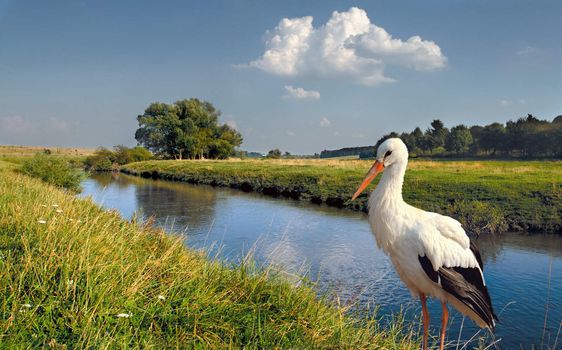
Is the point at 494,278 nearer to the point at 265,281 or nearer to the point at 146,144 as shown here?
the point at 265,281

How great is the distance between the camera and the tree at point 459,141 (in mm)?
86062

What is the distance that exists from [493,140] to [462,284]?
8767cm

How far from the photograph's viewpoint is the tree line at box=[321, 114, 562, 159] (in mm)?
71000

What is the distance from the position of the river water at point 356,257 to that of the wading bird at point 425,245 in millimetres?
374

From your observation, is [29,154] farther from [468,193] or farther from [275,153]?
[468,193]

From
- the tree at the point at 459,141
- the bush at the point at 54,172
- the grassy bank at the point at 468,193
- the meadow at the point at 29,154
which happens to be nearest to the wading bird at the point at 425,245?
the grassy bank at the point at 468,193

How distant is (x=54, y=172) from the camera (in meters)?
23.6

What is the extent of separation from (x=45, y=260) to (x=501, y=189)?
26.5 metres

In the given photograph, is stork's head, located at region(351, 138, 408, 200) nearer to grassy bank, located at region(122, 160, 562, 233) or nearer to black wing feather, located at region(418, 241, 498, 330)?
black wing feather, located at region(418, 241, 498, 330)

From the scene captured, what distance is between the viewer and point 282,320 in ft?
14.1

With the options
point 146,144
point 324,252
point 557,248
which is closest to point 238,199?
point 324,252

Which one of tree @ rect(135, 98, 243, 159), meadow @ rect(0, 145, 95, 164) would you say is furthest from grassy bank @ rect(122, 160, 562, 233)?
tree @ rect(135, 98, 243, 159)

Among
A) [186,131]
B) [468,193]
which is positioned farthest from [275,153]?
[468,193]

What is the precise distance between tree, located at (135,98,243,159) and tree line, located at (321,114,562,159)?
3076 cm
